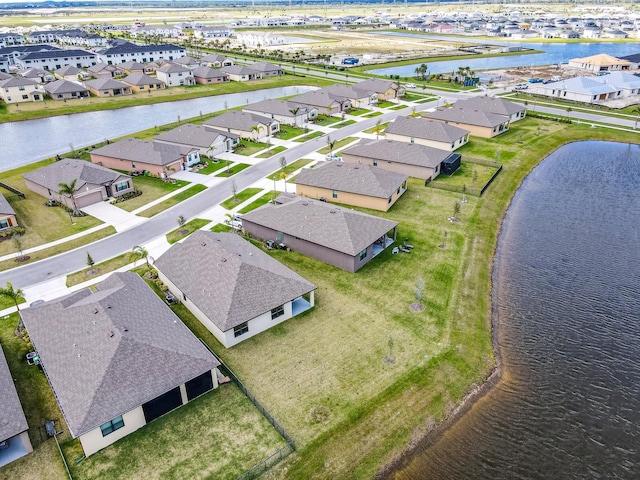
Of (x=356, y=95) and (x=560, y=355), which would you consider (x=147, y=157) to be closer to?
(x=356, y=95)

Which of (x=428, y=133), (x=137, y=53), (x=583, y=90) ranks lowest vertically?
(x=428, y=133)

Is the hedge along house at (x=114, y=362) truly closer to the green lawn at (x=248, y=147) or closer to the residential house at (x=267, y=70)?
the green lawn at (x=248, y=147)

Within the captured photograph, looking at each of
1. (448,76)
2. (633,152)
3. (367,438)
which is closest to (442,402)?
(367,438)

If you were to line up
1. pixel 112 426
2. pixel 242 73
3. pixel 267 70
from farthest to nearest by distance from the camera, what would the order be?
pixel 267 70
pixel 242 73
pixel 112 426

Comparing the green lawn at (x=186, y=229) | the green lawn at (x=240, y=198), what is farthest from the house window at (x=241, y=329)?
the green lawn at (x=240, y=198)

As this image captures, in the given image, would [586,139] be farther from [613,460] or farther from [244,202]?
[613,460]

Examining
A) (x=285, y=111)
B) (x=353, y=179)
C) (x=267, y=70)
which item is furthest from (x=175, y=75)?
(x=353, y=179)

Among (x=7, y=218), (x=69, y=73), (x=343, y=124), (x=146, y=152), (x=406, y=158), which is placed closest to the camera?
(x=7, y=218)
